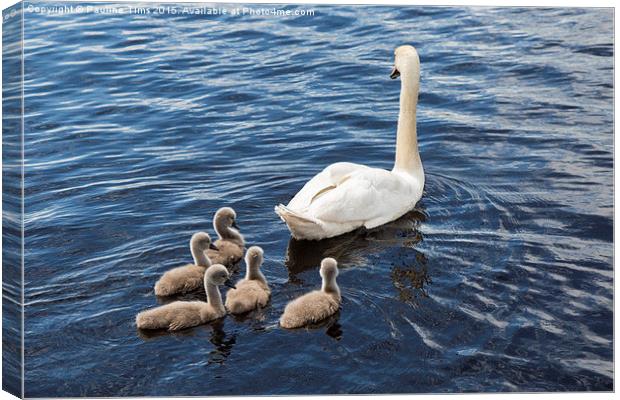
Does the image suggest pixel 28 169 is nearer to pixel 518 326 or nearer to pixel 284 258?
pixel 284 258

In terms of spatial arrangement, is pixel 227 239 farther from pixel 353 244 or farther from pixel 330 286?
pixel 330 286

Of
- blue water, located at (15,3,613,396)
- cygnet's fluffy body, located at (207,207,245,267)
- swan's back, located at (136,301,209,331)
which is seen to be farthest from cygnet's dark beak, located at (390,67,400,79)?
swan's back, located at (136,301,209,331)

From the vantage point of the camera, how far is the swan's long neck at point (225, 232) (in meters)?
11.2

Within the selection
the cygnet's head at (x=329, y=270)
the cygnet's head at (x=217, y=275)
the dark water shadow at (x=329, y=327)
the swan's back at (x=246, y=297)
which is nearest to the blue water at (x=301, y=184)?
the dark water shadow at (x=329, y=327)

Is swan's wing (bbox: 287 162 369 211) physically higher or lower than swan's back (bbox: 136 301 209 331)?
higher

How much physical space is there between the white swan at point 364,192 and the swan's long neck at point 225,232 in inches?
18.4

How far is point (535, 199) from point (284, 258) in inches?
90.1

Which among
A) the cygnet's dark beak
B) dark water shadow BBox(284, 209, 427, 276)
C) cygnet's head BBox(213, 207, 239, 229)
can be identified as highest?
the cygnet's dark beak

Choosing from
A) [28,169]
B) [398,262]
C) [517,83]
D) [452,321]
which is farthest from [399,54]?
[28,169]

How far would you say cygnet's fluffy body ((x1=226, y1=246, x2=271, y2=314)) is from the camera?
10148 millimetres

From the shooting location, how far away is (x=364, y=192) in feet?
37.8

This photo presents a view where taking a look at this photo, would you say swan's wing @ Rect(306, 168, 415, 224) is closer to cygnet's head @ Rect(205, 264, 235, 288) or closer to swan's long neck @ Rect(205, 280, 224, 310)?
cygnet's head @ Rect(205, 264, 235, 288)

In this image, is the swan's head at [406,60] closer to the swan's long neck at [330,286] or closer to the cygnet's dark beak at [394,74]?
the cygnet's dark beak at [394,74]

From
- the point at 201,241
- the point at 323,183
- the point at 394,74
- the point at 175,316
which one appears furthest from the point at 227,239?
the point at 394,74
